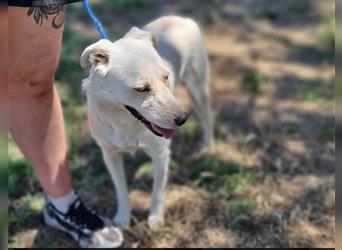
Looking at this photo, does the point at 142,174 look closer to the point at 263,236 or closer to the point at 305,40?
the point at 263,236

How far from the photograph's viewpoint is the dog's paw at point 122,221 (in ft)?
10.7

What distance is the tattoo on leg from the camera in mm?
2414

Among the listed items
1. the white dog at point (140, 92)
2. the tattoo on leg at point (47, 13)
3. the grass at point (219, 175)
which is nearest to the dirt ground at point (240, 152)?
the grass at point (219, 175)

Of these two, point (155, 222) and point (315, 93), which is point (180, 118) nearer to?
point (155, 222)

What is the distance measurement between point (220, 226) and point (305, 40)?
96.8 inches

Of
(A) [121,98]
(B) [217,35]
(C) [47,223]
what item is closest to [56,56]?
(A) [121,98]

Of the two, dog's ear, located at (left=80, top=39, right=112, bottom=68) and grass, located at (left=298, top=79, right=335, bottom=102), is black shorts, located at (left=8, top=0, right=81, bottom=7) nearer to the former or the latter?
dog's ear, located at (left=80, top=39, right=112, bottom=68)

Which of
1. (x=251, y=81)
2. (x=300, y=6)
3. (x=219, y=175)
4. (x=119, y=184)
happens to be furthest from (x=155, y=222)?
(x=300, y=6)

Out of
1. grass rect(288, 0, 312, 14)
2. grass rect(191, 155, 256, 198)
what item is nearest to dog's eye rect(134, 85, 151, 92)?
grass rect(191, 155, 256, 198)

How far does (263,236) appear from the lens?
324cm

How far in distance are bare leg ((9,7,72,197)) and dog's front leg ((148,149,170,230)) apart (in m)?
0.48

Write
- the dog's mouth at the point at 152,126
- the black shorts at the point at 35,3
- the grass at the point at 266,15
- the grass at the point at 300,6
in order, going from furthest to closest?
the grass at the point at 300,6
the grass at the point at 266,15
the dog's mouth at the point at 152,126
the black shorts at the point at 35,3

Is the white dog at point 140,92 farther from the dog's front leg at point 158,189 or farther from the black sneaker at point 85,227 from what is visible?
the black sneaker at point 85,227

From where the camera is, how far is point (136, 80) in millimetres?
2402
